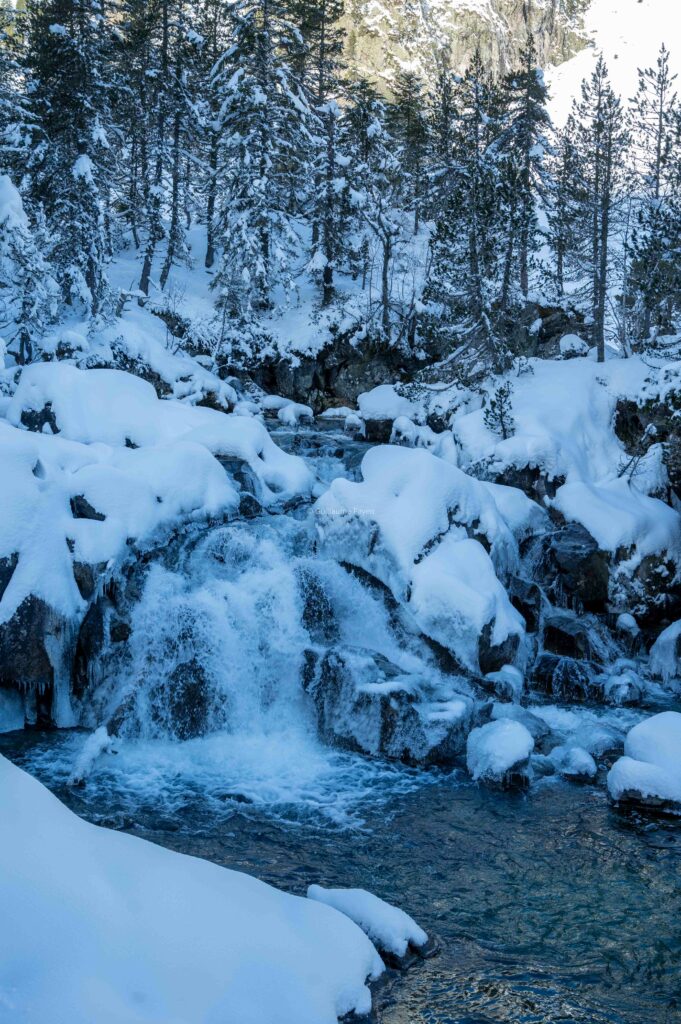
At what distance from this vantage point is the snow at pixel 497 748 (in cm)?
985

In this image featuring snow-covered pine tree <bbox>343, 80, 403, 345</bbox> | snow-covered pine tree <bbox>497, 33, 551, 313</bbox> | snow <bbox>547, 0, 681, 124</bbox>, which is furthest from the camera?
snow <bbox>547, 0, 681, 124</bbox>

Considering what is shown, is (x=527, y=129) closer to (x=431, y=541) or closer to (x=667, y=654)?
(x=431, y=541)

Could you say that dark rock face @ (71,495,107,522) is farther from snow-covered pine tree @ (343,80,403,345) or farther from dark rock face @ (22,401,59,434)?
snow-covered pine tree @ (343,80,403,345)

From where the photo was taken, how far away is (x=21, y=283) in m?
21.2

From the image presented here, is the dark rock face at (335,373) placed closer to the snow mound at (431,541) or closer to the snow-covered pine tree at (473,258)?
the snow-covered pine tree at (473,258)

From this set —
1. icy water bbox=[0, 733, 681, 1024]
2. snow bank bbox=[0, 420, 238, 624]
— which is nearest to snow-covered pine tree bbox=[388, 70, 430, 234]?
snow bank bbox=[0, 420, 238, 624]

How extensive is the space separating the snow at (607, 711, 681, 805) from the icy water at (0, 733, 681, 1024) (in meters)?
0.35

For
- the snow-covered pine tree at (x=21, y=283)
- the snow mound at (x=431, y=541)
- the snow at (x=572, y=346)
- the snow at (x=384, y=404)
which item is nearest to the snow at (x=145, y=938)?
the snow mound at (x=431, y=541)

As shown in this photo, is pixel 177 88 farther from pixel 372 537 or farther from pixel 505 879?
pixel 505 879

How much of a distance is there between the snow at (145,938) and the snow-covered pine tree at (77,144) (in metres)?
23.9

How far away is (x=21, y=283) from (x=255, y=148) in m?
13.3

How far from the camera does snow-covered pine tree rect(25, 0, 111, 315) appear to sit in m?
26.2

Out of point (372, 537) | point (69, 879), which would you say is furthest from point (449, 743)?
point (69, 879)

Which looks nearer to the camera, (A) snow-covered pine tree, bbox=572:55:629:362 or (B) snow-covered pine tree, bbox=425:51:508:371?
(B) snow-covered pine tree, bbox=425:51:508:371
